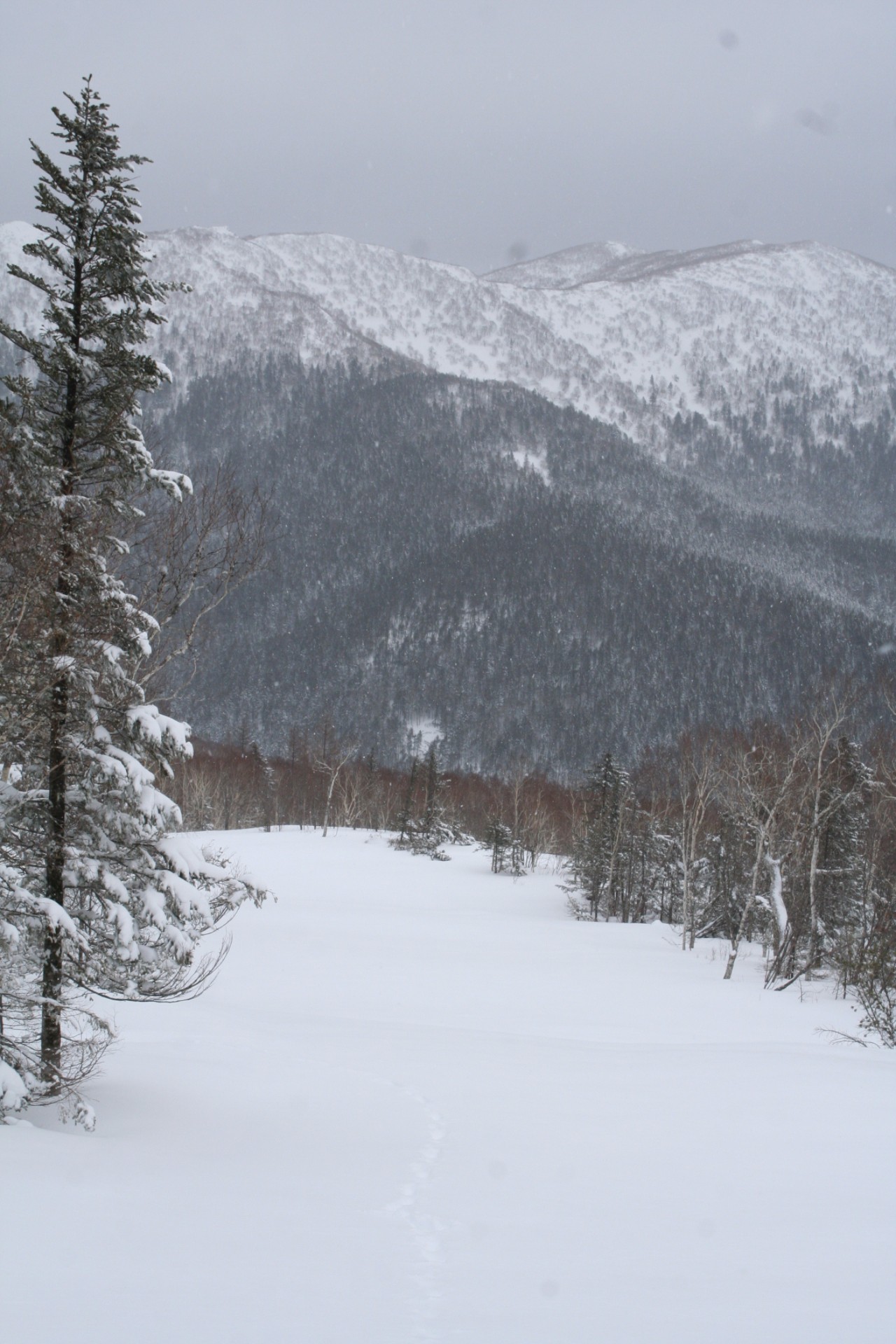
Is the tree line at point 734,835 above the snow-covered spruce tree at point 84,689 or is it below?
below

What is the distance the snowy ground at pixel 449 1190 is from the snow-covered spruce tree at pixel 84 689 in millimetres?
→ 1409

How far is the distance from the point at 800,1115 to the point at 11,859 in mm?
8934

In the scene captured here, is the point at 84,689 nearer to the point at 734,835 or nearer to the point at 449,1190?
the point at 449,1190

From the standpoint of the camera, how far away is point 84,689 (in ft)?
26.0

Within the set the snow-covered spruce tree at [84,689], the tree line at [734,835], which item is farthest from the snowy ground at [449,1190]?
the tree line at [734,835]

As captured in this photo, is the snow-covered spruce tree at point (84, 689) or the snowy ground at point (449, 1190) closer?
the snowy ground at point (449, 1190)

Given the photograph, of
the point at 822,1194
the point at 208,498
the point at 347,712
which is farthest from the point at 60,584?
the point at 347,712

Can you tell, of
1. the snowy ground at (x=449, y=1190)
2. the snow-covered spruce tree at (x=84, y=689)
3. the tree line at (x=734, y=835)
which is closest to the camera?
the snowy ground at (x=449, y=1190)

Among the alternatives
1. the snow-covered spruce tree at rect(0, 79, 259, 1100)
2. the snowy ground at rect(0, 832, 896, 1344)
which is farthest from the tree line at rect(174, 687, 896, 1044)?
the snow-covered spruce tree at rect(0, 79, 259, 1100)

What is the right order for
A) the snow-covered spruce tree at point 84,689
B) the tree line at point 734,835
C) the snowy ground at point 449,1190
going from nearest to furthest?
1. the snowy ground at point 449,1190
2. the snow-covered spruce tree at point 84,689
3. the tree line at point 734,835

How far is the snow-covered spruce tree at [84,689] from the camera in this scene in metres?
7.64

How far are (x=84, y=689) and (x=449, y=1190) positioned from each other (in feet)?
18.0

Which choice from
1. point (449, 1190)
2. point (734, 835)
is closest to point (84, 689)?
point (449, 1190)

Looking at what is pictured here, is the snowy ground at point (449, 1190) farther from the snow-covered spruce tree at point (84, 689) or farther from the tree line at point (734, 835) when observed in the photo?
the tree line at point (734, 835)
